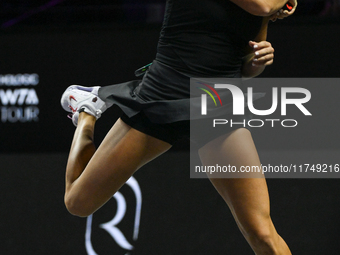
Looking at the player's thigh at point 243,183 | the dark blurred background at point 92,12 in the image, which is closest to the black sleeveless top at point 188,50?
the player's thigh at point 243,183

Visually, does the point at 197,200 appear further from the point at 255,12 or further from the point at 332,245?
the point at 255,12

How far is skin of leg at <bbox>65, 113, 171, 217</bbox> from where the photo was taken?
4.53 ft

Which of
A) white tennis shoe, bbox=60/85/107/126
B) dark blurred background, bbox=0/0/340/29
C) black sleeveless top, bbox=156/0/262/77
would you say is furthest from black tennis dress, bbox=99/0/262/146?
dark blurred background, bbox=0/0/340/29

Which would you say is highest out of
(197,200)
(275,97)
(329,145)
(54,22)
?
(54,22)

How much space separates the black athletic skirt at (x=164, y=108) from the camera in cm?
135

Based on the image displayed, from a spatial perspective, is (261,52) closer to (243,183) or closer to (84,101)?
(243,183)

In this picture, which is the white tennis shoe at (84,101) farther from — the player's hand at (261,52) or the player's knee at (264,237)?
the player's knee at (264,237)

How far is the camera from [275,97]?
237cm

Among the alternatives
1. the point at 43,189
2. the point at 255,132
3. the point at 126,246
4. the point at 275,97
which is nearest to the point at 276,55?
the point at 275,97

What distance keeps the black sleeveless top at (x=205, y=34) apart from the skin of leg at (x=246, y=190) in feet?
0.70

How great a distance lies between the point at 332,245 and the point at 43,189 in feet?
5.18

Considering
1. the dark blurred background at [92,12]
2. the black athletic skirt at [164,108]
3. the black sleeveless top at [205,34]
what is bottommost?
the black athletic skirt at [164,108]

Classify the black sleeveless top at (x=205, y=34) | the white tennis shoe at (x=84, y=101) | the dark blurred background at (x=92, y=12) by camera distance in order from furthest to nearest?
the dark blurred background at (x=92, y=12), the white tennis shoe at (x=84, y=101), the black sleeveless top at (x=205, y=34)

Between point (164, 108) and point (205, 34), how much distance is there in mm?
247
